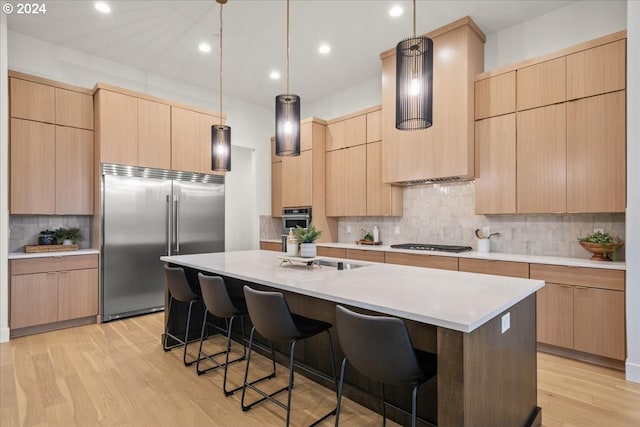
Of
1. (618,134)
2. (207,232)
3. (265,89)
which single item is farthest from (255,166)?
(618,134)

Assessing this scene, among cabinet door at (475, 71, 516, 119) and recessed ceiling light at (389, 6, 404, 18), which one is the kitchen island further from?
recessed ceiling light at (389, 6, 404, 18)

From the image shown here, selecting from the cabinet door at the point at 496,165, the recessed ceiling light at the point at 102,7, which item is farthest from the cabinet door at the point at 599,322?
the recessed ceiling light at the point at 102,7

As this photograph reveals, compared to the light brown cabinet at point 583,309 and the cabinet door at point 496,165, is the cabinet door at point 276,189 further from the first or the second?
the light brown cabinet at point 583,309

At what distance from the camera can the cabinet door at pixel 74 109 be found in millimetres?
4105

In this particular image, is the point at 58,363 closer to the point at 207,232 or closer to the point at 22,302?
the point at 22,302

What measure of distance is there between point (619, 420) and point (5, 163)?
17.9ft

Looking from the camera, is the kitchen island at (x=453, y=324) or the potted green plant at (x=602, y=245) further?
the potted green plant at (x=602, y=245)

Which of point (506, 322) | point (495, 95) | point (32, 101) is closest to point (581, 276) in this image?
point (506, 322)

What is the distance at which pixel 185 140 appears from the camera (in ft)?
16.2

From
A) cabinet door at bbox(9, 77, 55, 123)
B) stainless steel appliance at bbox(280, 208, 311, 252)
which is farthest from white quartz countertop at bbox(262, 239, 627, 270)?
cabinet door at bbox(9, 77, 55, 123)

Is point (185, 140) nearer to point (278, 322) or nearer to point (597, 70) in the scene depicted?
point (278, 322)

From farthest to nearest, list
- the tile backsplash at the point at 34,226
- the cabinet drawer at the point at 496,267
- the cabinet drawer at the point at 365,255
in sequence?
the cabinet drawer at the point at 365,255 < the tile backsplash at the point at 34,226 < the cabinet drawer at the point at 496,267

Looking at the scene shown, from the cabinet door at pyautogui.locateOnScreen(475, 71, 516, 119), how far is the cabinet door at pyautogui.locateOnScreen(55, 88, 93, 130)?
4.63 m

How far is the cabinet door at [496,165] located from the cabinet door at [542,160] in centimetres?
7
